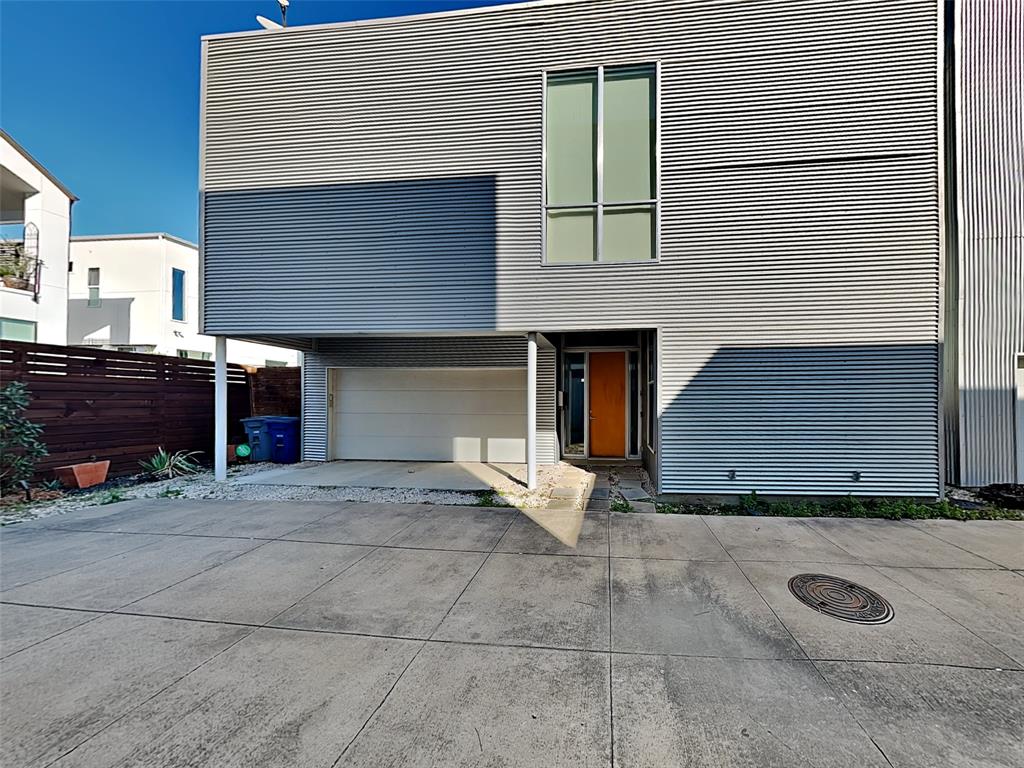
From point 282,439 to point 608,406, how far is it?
6.70 meters

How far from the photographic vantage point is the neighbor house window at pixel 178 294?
1612cm

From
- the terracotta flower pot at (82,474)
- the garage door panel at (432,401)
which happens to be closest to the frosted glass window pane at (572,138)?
the garage door panel at (432,401)

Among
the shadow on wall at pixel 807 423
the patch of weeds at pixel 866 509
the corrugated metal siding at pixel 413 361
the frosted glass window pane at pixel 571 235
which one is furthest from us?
the corrugated metal siding at pixel 413 361

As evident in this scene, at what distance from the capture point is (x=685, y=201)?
21.2ft

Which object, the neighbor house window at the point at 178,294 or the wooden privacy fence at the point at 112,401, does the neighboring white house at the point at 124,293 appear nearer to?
the neighbor house window at the point at 178,294

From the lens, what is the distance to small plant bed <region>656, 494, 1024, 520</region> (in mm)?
5591

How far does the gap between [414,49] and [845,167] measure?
6223mm

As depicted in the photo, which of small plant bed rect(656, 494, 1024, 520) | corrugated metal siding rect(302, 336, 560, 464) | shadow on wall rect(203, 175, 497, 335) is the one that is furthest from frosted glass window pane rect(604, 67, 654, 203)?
small plant bed rect(656, 494, 1024, 520)

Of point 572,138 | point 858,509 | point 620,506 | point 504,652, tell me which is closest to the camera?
point 504,652

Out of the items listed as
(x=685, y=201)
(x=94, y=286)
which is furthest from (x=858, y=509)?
(x=94, y=286)

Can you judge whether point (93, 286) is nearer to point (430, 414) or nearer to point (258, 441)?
point (258, 441)

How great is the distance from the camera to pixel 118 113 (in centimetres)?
1294

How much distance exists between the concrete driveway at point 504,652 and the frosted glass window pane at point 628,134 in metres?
4.68

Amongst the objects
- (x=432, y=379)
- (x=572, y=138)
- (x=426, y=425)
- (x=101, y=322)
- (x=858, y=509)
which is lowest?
(x=858, y=509)
